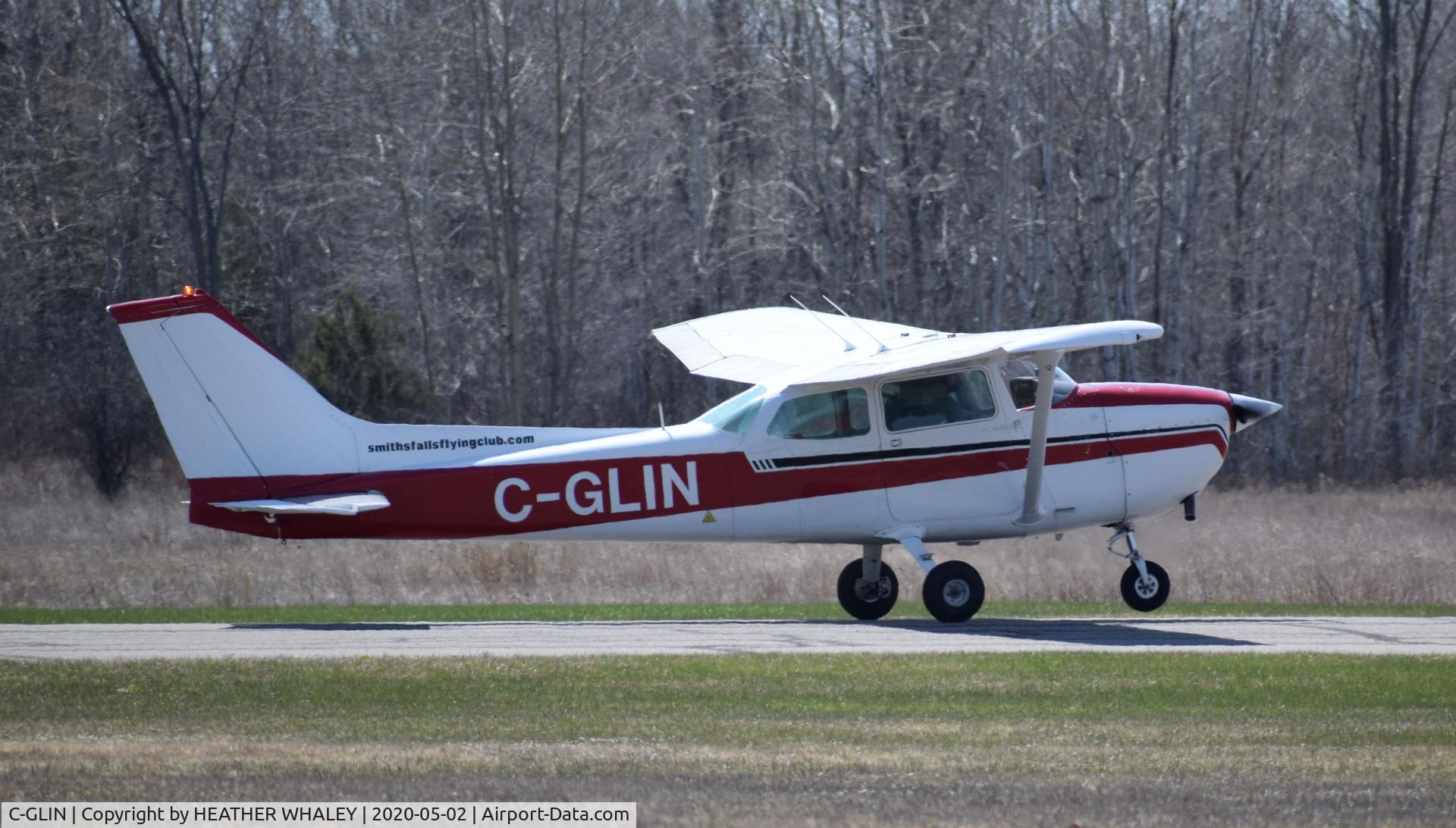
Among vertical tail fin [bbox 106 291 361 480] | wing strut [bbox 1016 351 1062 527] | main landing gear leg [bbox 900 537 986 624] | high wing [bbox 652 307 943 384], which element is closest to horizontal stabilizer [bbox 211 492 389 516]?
vertical tail fin [bbox 106 291 361 480]

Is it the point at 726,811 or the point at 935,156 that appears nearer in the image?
the point at 726,811

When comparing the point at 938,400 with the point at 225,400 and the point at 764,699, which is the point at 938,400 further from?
the point at 225,400

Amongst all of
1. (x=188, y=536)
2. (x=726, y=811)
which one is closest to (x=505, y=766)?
(x=726, y=811)

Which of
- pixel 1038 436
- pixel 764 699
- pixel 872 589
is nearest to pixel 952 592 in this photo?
pixel 872 589

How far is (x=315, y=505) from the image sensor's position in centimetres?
1306

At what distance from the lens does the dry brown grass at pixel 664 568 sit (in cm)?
1772

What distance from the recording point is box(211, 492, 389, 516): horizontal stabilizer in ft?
42.6

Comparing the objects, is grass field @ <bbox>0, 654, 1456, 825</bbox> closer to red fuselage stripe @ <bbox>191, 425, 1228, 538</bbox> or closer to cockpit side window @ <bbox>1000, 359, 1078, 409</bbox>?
red fuselage stripe @ <bbox>191, 425, 1228, 538</bbox>

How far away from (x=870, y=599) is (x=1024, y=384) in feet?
8.51

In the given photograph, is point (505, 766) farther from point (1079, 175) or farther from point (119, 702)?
point (1079, 175)

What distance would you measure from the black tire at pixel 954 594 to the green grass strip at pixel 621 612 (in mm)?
1108

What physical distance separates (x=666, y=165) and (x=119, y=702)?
28.7 metres

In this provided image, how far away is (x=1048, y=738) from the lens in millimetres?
8672
